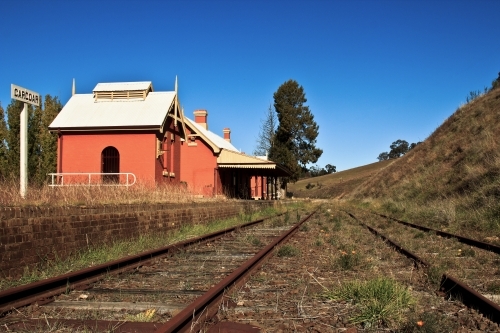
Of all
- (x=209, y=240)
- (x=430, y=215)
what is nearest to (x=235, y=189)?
(x=430, y=215)

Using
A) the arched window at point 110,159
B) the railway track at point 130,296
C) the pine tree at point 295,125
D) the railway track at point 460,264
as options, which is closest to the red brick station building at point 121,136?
the arched window at point 110,159

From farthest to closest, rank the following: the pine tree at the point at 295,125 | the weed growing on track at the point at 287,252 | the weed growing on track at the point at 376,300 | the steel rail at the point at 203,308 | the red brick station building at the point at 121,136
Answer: the pine tree at the point at 295,125, the red brick station building at the point at 121,136, the weed growing on track at the point at 287,252, the weed growing on track at the point at 376,300, the steel rail at the point at 203,308

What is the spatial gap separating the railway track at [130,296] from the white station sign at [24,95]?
348 cm

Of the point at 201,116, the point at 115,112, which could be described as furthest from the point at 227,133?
the point at 115,112

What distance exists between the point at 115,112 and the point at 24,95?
695 inches

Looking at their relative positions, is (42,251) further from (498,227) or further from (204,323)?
(498,227)

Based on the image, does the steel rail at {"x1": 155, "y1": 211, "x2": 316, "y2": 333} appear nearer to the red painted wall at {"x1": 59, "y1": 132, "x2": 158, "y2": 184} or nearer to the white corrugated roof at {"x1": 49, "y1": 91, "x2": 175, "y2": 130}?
the red painted wall at {"x1": 59, "y1": 132, "x2": 158, "y2": 184}

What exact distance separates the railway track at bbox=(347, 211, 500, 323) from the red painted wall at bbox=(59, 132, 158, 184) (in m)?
14.4

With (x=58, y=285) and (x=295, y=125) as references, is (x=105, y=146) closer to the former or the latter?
(x=58, y=285)

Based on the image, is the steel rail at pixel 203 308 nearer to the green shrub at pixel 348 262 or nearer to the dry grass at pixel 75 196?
the green shrub at pixel 348 262

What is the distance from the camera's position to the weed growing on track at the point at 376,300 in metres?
4.07

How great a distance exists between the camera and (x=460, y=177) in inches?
850

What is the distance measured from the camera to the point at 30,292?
4766mm

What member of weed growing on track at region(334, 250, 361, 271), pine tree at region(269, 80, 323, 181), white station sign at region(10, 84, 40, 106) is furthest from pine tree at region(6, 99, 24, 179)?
pine tree at region(269, 80, 323, 181)
